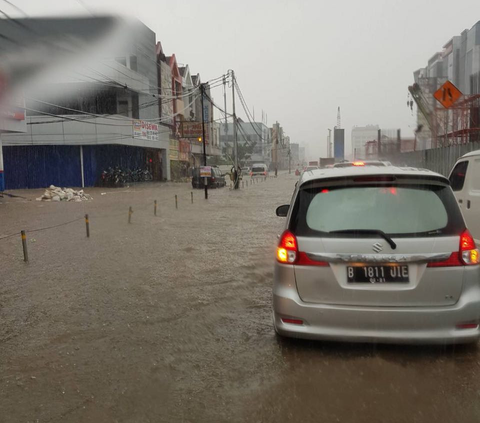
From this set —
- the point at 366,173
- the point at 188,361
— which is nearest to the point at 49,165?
the point at 188,361

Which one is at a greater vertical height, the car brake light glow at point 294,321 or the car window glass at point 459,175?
the car window glass at point 459,175

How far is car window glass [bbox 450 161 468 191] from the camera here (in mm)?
7469

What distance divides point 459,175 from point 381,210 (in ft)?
16.1

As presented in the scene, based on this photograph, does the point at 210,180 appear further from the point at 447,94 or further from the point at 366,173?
the point at 366,173

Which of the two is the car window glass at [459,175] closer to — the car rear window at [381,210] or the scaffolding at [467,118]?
the car rear window at [381,210]

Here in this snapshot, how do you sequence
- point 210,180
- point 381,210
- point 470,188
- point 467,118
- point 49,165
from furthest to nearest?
point 49,165
point 210,180
point 467,118
point 470,188
point 381,210

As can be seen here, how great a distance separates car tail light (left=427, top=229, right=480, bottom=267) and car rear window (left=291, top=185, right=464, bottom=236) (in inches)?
4.0

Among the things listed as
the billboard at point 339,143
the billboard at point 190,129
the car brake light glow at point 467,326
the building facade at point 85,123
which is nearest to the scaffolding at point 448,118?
the billboard at point 190,129

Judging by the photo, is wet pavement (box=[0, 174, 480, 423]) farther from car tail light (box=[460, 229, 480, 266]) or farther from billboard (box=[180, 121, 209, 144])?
billboard (box=[180, 121, 209, 144])

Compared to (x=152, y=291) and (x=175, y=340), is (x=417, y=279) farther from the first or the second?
(x=152, y=291)

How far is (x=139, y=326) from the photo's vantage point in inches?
187

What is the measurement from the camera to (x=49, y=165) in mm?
35750

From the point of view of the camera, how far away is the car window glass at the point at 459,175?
7.47 metres

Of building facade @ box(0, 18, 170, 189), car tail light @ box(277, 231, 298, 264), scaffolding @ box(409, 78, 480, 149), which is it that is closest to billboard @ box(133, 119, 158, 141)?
building facade @ box(0, 18, 170, 189)
